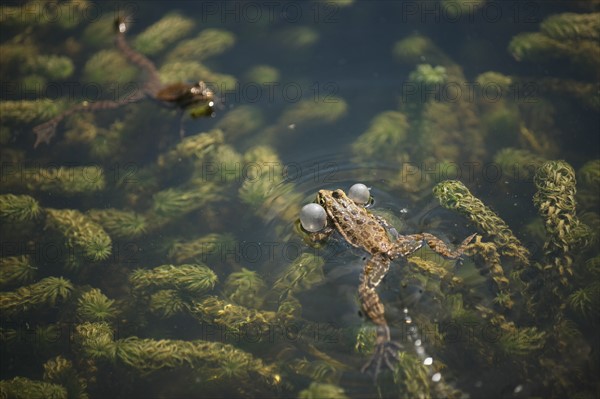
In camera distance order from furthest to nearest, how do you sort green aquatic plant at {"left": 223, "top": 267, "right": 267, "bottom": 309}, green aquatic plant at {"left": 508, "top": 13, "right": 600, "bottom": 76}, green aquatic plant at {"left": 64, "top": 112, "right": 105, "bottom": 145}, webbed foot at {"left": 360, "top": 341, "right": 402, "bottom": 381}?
green aquatic plant at {"left": 64, "top": 112, "right": 105, "bottom": 145}
green aquatic plant at {"left": 508, "top": 13, "right": 600, "bottom": 76}
green aquatic plant at {"left": 223, "top": 267, "right": 267, "bottom": 309}
webbed foot at {"left": 360, "top": 341, "right": 402, "bottom": 381}

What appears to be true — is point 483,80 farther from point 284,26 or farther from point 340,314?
point 340,314

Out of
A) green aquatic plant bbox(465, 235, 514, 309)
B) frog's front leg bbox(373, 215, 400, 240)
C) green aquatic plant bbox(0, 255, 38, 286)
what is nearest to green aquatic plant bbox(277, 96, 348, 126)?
frog's front leg bbox(373, 215, 400, 240)

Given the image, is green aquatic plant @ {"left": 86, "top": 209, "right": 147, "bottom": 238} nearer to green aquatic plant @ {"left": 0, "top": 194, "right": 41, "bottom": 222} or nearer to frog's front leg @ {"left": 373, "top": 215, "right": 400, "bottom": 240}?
green aquatic plant @ {"left": 0, "top": 194, "right": 41, "bottom": 222}

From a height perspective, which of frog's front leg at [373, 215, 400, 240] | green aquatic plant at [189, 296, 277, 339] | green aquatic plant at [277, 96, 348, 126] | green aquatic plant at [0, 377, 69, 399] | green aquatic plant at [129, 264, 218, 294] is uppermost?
green aquatic plant at [277, 96, 348, 126]

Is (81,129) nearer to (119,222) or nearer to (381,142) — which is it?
(119,222)

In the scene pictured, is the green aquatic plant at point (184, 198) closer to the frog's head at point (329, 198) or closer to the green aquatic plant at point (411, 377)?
the frog's head at point (329, 198)

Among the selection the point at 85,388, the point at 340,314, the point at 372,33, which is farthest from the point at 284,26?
the point at 85,388

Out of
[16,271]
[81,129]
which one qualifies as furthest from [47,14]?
[16,271]
